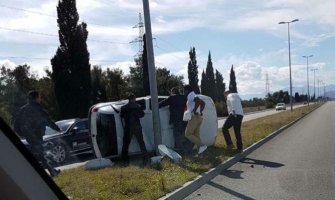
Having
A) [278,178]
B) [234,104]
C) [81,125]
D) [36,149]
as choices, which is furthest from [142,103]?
[36,149]

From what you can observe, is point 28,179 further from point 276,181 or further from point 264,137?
point 264,137

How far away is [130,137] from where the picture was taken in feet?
41.7

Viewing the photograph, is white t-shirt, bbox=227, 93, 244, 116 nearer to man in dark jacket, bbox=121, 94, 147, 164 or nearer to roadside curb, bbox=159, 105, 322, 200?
roadside curb, bbox=159, 105, 322, 200

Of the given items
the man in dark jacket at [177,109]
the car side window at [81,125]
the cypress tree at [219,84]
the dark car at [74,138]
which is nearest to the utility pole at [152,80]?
the man in dark jacket at [177,109]

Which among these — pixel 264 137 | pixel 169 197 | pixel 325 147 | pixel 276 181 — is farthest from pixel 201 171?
pixel 264 137

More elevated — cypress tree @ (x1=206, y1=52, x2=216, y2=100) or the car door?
cypress tree @ (x1=206, y1=52, x2=216, y2=100)

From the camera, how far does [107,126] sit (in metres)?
12.9

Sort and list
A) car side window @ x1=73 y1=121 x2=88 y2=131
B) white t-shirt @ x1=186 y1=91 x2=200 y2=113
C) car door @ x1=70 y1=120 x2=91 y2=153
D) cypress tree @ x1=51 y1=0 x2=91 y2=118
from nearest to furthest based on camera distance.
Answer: white t-shirt @ x1=186 y1=91 x2=200 y2=113 < car door @ x1=70 y1=120 x2=91 y2=153 < car side window @ x1=73 y1=121 x2=88 y2=131 < cypress tree @ x1=51 y1=0 x2=91 y2=118

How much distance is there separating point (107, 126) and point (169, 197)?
206 inches

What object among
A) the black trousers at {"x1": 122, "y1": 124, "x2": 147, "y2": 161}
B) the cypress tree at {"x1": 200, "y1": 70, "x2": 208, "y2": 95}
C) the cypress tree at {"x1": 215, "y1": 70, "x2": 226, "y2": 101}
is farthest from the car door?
the cypress tree at {"x1": 215, "y1": 70, "x2": 226, "y2": 101}

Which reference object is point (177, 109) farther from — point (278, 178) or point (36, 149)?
point (36, 149)

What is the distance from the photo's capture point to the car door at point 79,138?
16.5m

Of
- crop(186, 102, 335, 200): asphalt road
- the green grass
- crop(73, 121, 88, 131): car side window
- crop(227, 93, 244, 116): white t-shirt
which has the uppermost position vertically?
crop(227, 93, 244, 116): white t-shirt

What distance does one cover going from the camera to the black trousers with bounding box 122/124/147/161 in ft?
40.9
